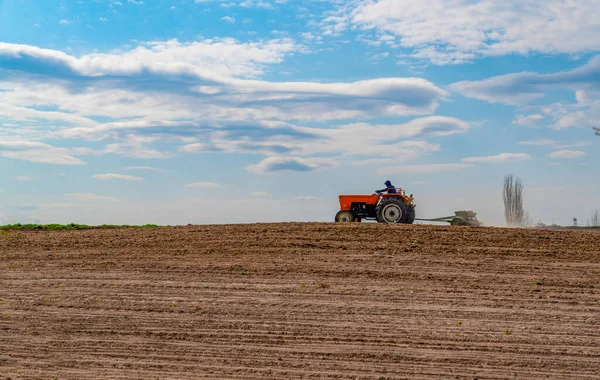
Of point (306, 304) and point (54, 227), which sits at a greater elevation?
point (54, 227)

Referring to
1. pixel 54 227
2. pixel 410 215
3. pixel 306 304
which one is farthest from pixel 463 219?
pixel 54 227

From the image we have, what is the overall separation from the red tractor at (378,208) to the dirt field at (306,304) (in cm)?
226

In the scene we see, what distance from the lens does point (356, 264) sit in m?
15.3

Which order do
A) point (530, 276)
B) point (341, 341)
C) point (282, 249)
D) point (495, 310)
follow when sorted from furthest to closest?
point (282, 249) → point (530, 276) → point (495, 310) → point (341, 341)

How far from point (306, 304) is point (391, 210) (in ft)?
29.5

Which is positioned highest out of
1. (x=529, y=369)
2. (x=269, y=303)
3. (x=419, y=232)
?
(x=419, y=232)

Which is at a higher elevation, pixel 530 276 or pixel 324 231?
pixel 324 231

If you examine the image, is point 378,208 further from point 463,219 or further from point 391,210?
point 463,219

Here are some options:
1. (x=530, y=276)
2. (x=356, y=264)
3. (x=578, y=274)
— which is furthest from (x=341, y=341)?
(x=578, y=274)

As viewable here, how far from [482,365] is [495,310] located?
269cm

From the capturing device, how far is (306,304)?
12414 millimetres

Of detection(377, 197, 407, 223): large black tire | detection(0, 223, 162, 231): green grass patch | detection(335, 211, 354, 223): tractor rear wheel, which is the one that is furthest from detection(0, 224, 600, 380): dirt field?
detection(0, 223, 162, 231): green grass patch

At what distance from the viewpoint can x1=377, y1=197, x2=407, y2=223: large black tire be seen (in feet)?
67.9

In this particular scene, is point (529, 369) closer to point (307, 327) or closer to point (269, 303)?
point (307, 327)
